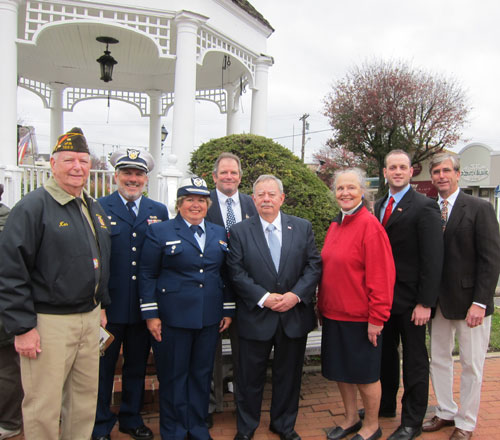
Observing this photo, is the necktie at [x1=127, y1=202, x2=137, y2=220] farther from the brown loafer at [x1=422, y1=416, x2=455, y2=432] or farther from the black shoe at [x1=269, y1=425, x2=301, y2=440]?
the brown loafer at [x1=422, y1=416, x2=455, y2=432]

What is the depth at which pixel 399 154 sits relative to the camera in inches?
131

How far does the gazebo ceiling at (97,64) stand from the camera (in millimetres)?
7426

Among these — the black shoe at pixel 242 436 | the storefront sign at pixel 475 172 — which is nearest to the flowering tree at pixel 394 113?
the storefront sign at pixel 475 172

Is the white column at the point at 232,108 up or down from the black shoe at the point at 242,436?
up

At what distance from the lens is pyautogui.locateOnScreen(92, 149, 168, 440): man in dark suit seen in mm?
3078

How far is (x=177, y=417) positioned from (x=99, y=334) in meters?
0.87

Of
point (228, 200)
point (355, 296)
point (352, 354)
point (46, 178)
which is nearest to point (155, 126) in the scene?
point (46, 178)

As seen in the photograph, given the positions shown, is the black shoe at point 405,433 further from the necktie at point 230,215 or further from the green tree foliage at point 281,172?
the necktie at point 230,215

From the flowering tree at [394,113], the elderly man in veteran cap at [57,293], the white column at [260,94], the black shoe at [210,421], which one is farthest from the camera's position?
the flowering tree at [394,113]

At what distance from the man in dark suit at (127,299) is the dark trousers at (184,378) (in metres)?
0.25

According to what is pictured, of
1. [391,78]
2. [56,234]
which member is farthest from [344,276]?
[391,78]

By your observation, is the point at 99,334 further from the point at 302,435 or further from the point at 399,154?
the point at 399,154

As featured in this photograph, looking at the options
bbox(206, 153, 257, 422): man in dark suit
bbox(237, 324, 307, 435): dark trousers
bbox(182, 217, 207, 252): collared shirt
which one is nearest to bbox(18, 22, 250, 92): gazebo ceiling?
bbox(206, 153, 257, 422): man in dark suit

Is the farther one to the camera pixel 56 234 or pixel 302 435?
pixel 302 435
